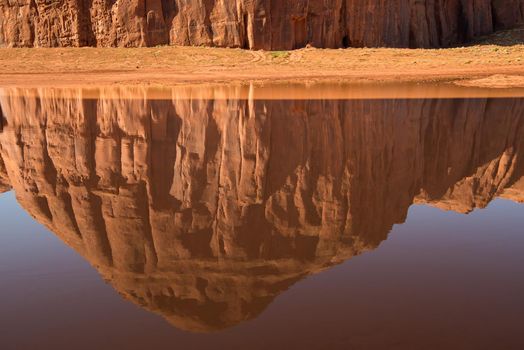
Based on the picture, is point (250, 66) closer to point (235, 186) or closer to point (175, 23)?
point (175, 23)

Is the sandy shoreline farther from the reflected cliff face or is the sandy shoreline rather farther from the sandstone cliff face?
the reflected cliff face

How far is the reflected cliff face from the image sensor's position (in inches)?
158

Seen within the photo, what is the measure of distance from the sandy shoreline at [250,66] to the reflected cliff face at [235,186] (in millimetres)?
10641

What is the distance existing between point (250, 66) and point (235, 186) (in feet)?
76.4

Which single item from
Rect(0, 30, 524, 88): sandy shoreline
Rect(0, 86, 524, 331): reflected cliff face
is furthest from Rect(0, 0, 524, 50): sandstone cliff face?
Rect(0, 86, 524, 331): reflected cliff face

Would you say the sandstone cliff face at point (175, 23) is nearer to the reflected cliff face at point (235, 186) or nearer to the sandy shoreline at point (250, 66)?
the sandy shoreline at point (250, 66)

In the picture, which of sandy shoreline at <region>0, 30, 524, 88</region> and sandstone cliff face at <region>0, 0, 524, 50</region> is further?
sandstone cliff face at <region>0, 0, 524, 50</region>

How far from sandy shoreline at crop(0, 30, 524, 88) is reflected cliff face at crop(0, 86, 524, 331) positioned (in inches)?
419

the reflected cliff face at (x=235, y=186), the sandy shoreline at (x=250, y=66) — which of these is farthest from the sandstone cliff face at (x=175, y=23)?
the reflected cliff face at (x=235, y=186)

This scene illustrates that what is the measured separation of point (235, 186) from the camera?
623cm

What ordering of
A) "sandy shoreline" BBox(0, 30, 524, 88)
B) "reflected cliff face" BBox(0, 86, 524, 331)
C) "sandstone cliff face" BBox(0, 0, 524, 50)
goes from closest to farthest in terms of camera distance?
"reflected cliff face" BBox(0, 86, 524, 331)
"sandy shoreline" BBox(0, 30, 524, 88)
"sandstone cliff face" BBox(0, 0, 524, 50)

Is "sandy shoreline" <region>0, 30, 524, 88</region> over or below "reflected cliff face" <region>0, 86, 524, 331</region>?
below

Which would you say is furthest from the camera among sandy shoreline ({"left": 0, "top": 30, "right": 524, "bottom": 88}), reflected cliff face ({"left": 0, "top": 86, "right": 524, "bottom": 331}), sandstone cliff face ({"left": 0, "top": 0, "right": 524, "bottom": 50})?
sandstone cliff face ({"left": 0, "top": 0, "right": 524, "bottom": 50})

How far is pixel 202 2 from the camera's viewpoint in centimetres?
3350
